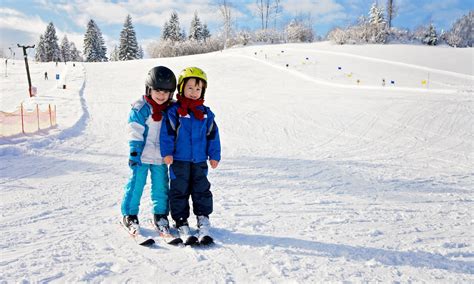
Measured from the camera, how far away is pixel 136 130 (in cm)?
356

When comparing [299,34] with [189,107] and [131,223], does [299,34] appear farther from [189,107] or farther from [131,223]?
[131,223]

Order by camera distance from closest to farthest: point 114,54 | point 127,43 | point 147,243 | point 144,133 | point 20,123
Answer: point 147,243 < point 144,133 < point 20,123 < point 127,43 < point 114,54

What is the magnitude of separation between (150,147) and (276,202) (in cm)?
200

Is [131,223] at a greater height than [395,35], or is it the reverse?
[395,35]

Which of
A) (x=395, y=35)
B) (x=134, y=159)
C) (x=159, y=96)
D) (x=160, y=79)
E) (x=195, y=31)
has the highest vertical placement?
(x=195, y=31)

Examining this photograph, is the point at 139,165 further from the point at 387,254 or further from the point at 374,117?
the point at 374,117

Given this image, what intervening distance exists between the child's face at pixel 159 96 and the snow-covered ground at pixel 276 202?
1347mm

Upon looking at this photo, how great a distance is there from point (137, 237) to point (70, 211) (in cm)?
130

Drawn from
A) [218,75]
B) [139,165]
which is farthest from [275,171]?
[218,75]

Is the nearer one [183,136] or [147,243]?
[147,243]

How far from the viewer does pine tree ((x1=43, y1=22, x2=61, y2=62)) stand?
76.1 m

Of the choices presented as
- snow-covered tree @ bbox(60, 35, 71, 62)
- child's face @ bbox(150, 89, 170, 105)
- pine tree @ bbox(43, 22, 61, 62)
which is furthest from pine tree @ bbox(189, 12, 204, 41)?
child's face @ bbox(150, 89, 170, 105)

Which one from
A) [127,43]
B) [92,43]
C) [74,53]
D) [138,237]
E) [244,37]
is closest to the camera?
[138,237]

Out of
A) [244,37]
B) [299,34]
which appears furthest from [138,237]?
[299,34]
